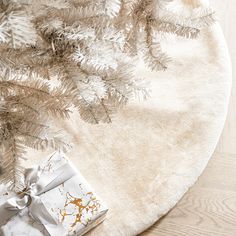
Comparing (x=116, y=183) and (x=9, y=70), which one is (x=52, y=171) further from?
(x=9, y=70)

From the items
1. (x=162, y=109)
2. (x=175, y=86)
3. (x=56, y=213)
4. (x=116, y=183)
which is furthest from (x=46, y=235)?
(x=175, y=86)

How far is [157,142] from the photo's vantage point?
1278 millimetres

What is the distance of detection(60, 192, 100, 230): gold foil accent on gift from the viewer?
105 cm

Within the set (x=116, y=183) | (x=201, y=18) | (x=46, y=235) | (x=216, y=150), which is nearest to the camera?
(x=201, y=18)

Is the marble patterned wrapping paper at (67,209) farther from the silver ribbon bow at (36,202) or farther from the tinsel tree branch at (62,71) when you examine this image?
the tinsel tree branch at (62,71)

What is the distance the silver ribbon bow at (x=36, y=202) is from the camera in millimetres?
1017

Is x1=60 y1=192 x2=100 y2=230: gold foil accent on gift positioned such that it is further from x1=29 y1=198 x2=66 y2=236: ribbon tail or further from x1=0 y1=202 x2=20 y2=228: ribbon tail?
x1=0 y1=202 x2=20 y2=228: ribbon tail

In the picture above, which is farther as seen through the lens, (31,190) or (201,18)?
(31,190)

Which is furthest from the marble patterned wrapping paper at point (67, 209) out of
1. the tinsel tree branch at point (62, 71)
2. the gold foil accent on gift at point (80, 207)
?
the tinsel tree branch at point (62, 71)

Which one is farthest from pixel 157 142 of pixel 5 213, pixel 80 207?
pixel 5 213

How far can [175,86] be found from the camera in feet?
4.57

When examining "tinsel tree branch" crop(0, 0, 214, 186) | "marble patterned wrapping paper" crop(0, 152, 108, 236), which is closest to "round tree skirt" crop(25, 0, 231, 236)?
"marble patterned wrapping paper" crop(0, 152, 108, 236)

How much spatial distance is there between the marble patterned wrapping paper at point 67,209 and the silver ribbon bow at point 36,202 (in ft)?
0.04

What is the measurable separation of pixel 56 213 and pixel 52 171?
0.39 ft
